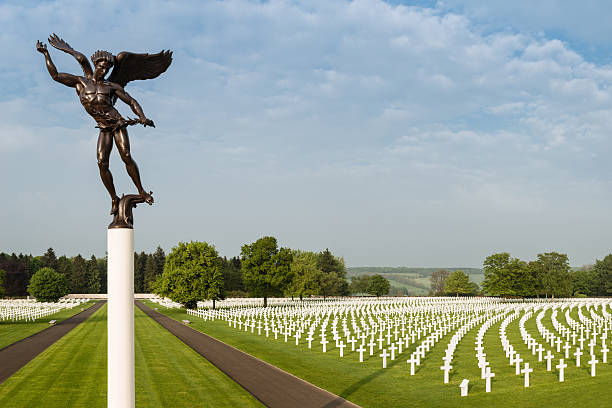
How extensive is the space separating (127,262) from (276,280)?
6860cm

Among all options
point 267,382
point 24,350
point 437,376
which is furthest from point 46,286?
point 437,376

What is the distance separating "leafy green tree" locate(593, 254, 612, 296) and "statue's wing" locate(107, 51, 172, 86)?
14694 cm

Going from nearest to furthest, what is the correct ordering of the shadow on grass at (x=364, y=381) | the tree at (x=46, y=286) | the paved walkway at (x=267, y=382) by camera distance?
the paved walkway at (x=267, y=382) → the shadow on grass at (x=364, y=381) → the tree at (x=46, y=286)

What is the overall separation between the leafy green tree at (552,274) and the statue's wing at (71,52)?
357ft

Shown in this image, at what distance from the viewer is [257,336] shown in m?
36.1

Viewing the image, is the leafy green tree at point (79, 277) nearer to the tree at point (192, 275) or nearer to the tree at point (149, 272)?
the tree at point (149, 272)

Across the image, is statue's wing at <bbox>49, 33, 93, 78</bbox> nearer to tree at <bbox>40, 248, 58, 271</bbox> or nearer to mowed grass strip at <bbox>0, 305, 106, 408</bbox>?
mowed grass strip at <bbox>0, 305, 106, 408</bbox>

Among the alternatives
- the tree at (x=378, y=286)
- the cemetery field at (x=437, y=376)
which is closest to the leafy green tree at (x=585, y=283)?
the tree at (x=378, y=286)

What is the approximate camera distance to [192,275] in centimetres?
6334

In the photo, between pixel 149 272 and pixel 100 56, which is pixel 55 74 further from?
pixel 149 272

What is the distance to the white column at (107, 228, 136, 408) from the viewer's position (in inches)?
301

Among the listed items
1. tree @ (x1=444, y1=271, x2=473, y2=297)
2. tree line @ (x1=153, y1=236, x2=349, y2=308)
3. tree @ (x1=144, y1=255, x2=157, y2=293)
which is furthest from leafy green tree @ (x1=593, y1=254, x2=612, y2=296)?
tree @ (x1=144, y1=255, x2=157, y2=293)

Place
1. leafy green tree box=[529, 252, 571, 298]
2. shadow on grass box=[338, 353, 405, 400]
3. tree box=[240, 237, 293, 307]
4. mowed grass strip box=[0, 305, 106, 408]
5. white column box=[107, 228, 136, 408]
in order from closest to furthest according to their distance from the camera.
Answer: white column box=[107, 228, 136, 408] < mowed grass strip box=[0, 305, 106, 408] < shadow on grass box=[338, 353, 405, 400] < tree box=[240, 237, 293, 307] < leafy green tree box=[529, 252, 571, 298]

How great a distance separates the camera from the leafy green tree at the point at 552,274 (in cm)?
11431
